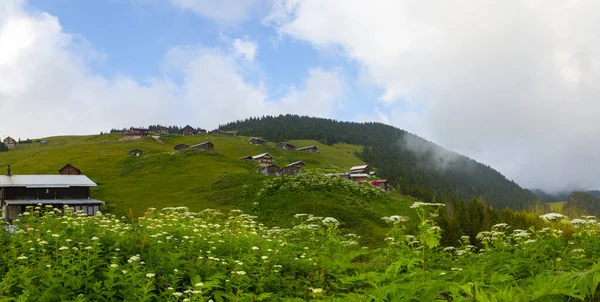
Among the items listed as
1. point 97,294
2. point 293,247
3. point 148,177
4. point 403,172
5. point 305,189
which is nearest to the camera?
point 97,294

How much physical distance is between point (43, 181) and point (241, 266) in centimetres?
5971

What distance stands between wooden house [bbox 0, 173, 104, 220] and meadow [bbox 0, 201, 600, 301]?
49166mm

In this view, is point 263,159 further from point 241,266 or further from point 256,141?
point 241,266

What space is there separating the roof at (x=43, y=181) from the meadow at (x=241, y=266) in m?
50.2

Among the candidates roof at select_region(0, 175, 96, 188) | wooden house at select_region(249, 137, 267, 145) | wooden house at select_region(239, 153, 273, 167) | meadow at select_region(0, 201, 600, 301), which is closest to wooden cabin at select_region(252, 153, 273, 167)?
wooden house at select_region(239, 153, 273, 167)

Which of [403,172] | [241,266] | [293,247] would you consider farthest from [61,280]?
[403,172]

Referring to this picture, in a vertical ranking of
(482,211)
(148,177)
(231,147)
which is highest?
(231,147)

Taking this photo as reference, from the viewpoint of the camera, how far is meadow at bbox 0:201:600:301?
23.5 ft

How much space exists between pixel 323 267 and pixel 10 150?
201884 mm

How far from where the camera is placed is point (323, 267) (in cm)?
1003

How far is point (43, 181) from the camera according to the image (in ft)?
191

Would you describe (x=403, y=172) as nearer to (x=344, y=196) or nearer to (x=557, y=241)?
(x=344, y=196)

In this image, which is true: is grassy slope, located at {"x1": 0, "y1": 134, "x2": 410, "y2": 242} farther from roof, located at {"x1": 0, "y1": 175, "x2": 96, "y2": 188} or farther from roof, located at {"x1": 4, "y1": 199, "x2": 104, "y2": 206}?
roof, located at {"x1": 0, "y1": 175, "x2": 96, "y2": 188}

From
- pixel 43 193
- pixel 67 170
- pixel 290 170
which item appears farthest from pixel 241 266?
pixel 290 170
